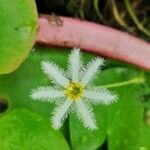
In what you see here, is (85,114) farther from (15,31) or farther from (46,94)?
(15,31)

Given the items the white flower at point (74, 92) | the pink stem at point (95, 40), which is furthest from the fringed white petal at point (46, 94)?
the pink stem at point (95, 40)

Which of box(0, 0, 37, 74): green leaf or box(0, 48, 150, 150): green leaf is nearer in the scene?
box(0, 0, 37, 74): green leaf

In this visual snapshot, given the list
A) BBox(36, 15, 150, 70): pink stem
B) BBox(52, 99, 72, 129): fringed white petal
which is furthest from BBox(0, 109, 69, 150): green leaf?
BBox(36, 15, 150, 70): pink stem

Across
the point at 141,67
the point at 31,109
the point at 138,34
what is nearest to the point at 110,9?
the point at 138,34

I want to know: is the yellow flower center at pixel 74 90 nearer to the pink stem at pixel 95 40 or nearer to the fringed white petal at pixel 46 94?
the fringed white petal at pixel 46 94

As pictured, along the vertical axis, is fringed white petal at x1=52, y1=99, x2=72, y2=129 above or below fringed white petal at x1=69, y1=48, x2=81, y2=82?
below

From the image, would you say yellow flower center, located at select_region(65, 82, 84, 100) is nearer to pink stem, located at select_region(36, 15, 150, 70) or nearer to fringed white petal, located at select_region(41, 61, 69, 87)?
fringed white petal, located at select_region(41, 61, 69, 87)

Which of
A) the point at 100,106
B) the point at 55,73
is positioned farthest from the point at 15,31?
the point at 100,106
